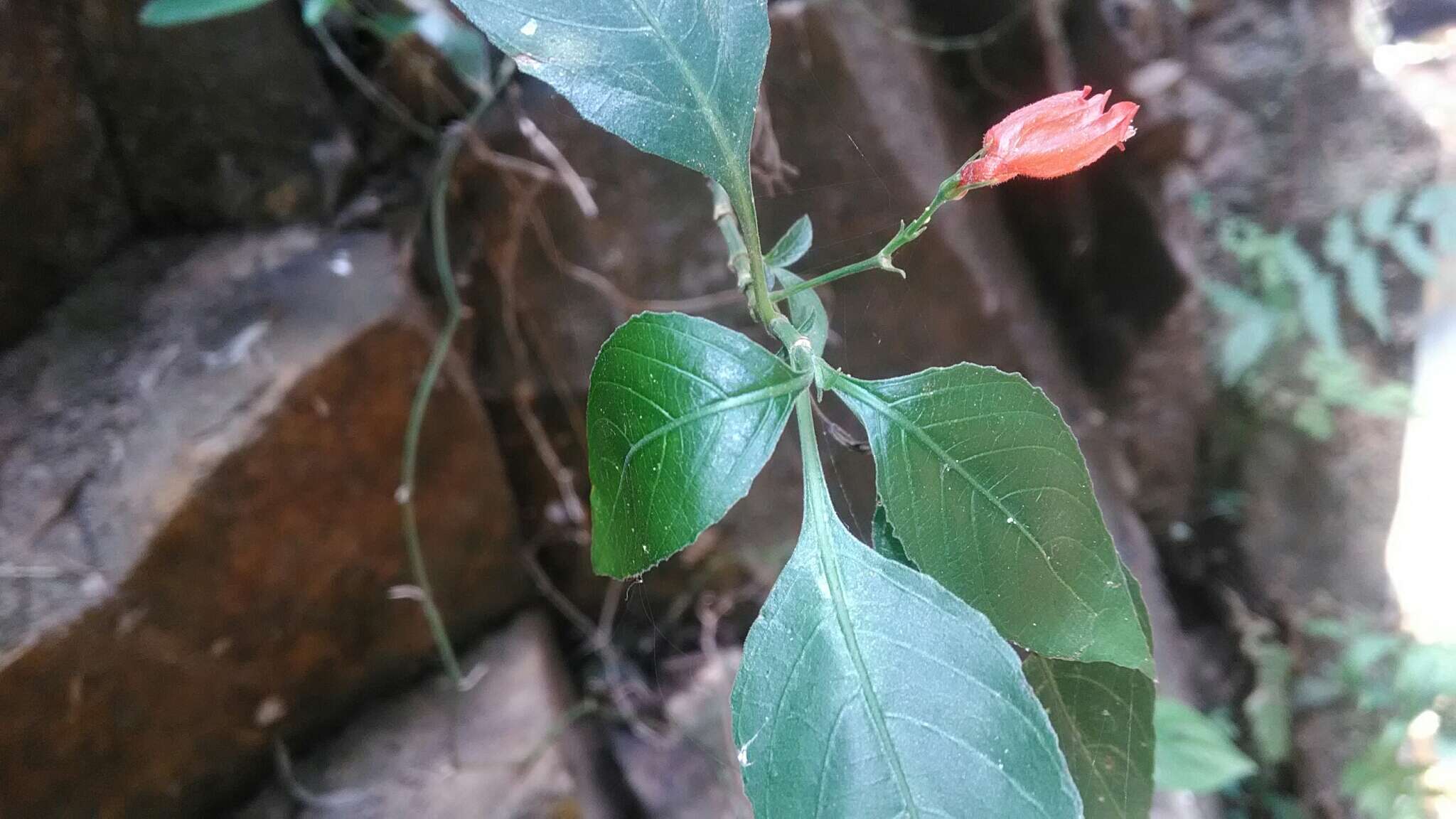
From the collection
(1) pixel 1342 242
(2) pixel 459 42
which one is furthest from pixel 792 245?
(1) pixel 1342 242

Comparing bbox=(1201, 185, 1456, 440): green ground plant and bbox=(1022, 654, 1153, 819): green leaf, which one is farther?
bbox=(1201, 185, 1456, 440): green ground plant

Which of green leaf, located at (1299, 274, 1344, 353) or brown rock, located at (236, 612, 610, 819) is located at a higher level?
green leaf, located at (1299, 274, 1344, 353)

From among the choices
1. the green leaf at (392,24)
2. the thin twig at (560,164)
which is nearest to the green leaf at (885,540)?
the thin twig at (560,164)

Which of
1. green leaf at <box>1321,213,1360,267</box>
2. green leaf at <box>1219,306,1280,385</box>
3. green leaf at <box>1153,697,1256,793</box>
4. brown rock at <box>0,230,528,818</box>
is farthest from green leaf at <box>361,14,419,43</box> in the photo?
green leaf at <box>1321,213,1360,267</box>

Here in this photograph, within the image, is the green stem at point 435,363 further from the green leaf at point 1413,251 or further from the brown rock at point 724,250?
the green leaf at point 1413,251

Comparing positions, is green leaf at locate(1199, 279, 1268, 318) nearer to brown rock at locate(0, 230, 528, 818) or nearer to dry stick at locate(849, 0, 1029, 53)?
dry stick at locate(849, 0, 1029, 53)

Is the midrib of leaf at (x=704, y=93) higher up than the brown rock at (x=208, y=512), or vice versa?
the midrib of leaf at (x=704, y=93)

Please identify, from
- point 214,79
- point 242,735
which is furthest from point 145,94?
point 242,735
